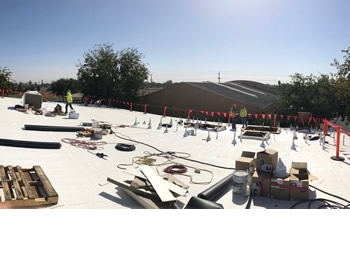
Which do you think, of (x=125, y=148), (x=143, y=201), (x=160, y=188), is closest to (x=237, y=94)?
(x=125, y=148)

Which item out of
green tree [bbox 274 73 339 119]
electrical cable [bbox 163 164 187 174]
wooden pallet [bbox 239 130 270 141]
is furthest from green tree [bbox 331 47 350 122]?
electrical cable [bbox 163 164 187 174]

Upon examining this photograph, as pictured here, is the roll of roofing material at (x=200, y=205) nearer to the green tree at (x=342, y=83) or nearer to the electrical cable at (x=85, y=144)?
the electrical cable at (x=85, y=144)

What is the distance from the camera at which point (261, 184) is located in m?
5.85

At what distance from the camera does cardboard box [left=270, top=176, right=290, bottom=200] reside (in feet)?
18.6

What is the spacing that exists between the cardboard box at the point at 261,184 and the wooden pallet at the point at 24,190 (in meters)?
3.93

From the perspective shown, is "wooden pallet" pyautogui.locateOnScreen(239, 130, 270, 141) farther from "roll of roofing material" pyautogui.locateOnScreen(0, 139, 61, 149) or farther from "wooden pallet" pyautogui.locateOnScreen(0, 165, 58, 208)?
"wooden pallet" pyautogui.locateOnScreen(0, 165, 58, 208)

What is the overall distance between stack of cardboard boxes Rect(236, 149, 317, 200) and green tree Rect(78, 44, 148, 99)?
78.0 ft

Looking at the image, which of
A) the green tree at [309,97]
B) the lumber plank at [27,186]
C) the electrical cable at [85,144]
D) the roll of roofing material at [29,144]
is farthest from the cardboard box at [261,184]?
the green tree at [309,97]

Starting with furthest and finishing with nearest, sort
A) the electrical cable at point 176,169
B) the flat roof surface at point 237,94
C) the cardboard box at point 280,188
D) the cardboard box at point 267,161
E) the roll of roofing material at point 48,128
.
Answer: the flat roof surface at point 237,94 → the roll of roofing material at point 48,128 → the electrical cable at point 176,169 → the cardboard box at point 267,161 → the cardboard box at point 280,188

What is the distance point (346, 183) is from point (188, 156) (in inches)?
175

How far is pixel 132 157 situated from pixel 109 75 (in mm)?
20997

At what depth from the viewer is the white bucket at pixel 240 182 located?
5.77 meters
